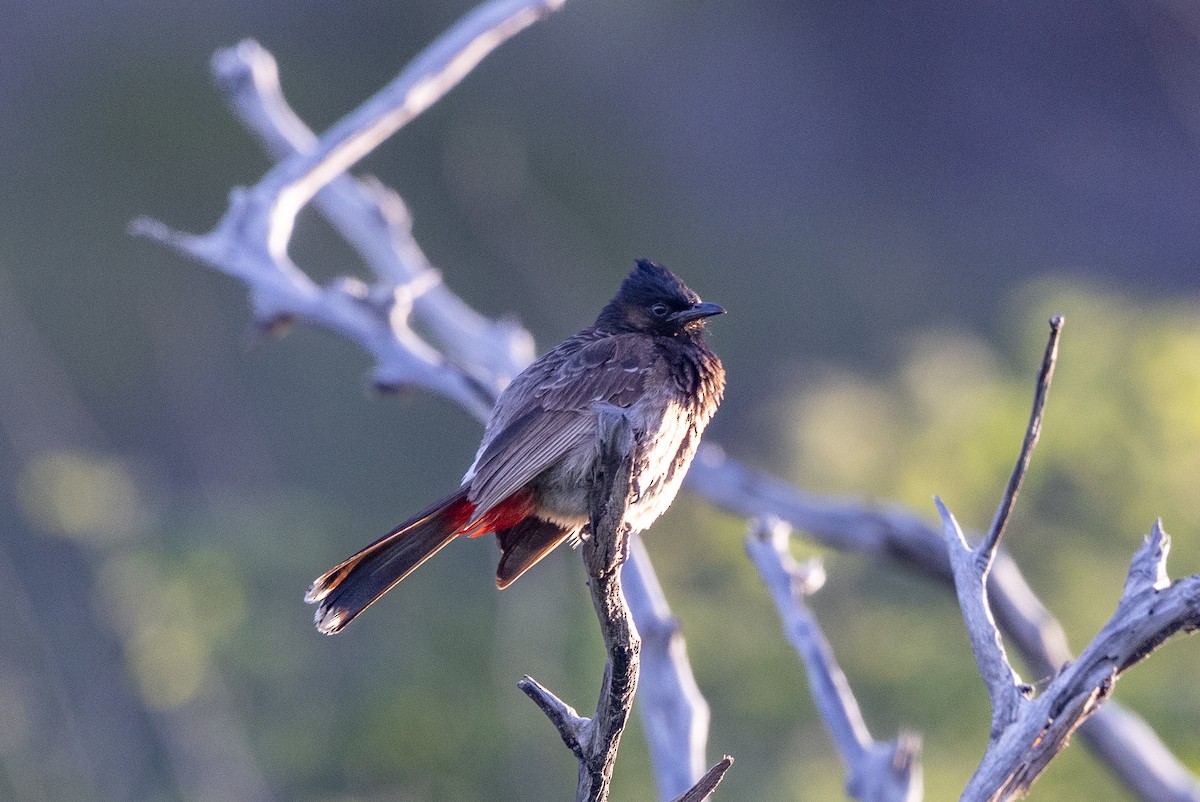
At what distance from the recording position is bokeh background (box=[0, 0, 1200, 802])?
6586mm

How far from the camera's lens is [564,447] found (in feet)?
11.1

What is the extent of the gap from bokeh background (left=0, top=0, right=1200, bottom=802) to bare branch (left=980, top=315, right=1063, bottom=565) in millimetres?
2772

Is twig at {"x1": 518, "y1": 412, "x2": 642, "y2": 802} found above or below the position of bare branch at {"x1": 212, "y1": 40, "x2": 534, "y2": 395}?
below

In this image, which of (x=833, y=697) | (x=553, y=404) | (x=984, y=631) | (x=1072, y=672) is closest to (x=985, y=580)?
(x=984, y=631)

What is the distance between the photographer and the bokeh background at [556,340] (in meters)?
6.59

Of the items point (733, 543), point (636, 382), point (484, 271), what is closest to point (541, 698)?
point (636, 382)

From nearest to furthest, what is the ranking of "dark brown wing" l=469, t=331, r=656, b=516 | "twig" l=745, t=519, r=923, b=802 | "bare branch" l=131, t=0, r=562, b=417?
"dark brown wing" l=469, t=331, r=656, b=516 → "twig" l=745, t=519, r=923, b=802 → "bare branch" l=131, t=0, r=562, b=417

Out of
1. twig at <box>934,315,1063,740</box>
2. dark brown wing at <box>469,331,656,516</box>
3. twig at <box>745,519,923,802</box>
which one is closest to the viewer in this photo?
twig at <box>934,315,1063,740</box>

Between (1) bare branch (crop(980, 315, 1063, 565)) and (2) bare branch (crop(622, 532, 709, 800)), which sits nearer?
(1) bare branch (crop(980, 315, 1063, 565))

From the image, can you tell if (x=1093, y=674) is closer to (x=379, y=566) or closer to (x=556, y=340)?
(x=379, y=566)

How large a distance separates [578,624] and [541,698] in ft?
15.4

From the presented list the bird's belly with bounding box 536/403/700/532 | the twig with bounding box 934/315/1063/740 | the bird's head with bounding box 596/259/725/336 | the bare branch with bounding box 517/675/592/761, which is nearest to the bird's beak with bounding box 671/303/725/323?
the bird's head with bounding box 596/259/725/336

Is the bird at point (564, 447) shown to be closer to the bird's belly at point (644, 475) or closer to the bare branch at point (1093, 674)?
the bird's belly at point (644, 475)

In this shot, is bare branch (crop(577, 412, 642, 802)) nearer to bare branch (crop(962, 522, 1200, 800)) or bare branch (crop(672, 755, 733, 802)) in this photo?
bare branch (crop(672, 755, 733, 802))
